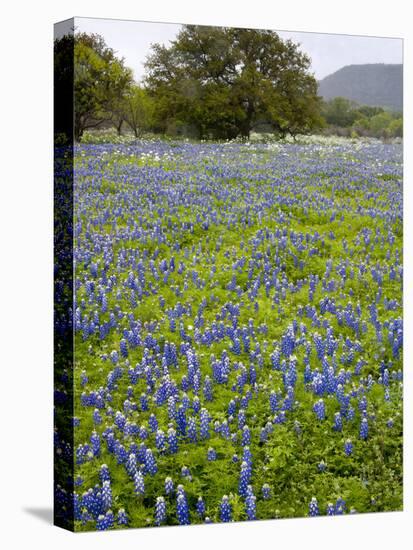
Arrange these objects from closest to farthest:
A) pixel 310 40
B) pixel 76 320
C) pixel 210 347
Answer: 1. pixel 76 320
2. pixel 210 347
3. pixel 310 40

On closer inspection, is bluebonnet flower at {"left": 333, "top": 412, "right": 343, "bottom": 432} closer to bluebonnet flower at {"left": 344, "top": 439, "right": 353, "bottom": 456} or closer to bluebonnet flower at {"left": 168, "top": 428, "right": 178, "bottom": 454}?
bluebonnet flower at {"left": 344, "top": 439, "right": 353, "bottom": 456}

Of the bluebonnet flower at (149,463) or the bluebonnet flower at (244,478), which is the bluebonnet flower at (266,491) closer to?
the bluebonnet flower at (244,478)

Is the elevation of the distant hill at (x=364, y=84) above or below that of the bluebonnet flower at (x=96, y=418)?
above

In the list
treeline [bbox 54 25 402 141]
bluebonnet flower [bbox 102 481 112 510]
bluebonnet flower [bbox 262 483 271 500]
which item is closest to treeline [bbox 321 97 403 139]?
treeline [bbox 54 25 402 141]

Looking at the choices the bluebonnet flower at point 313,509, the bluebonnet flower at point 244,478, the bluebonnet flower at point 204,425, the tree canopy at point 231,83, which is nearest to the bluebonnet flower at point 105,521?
the bluebonnet flower at point 204,425

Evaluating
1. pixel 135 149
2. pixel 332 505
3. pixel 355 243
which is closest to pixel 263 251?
pixel 355 243

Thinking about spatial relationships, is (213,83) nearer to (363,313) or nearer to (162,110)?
(162,110)
